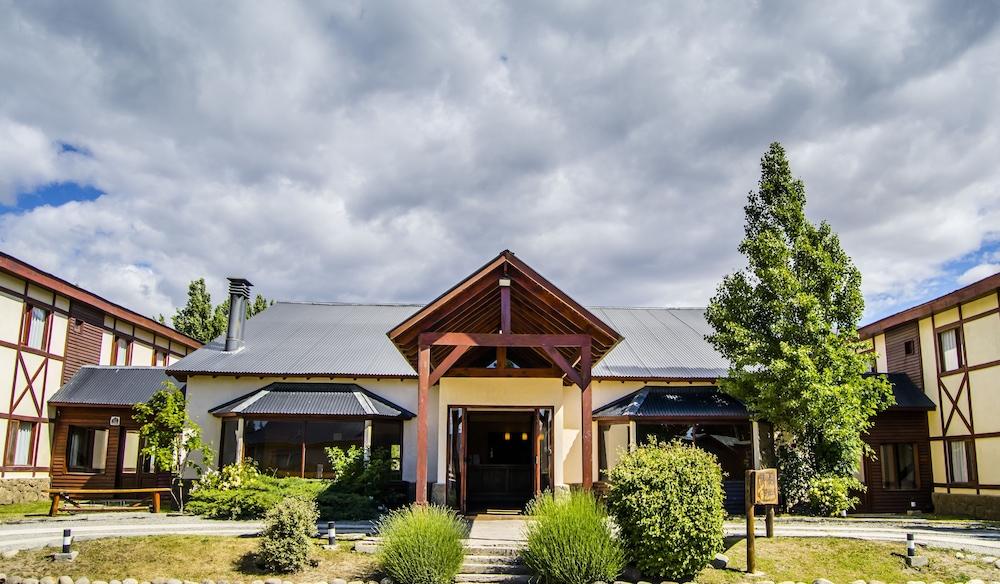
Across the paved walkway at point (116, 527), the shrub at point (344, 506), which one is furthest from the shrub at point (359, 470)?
the paved walkway at point (116, 527)

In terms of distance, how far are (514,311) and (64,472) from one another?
15157 millimetres

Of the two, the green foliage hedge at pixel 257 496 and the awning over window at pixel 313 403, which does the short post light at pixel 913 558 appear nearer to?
the green foliage hedge at pixel 257 496

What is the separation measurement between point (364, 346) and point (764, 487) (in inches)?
538

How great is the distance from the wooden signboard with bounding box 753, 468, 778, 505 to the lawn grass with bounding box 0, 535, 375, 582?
5846 mm

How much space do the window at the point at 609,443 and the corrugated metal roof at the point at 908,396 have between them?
7.18 meters

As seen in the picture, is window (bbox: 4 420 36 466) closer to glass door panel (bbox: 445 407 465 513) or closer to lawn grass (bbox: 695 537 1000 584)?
glass door panel (bbox: 445 407 465 513)

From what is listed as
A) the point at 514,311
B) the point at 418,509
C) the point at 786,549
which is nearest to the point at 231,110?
the point at 514,311

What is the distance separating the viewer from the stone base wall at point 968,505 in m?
17.8

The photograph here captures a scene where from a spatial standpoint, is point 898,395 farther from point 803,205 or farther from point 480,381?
point 480,381

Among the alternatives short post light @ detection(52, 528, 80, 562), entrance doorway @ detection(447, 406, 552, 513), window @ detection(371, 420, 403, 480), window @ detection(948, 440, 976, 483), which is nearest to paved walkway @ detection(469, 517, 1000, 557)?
entrance doorway @ detection(447, 406, 552, 513)

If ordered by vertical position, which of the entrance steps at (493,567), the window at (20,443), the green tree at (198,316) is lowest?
the entrance steps at (493,567)

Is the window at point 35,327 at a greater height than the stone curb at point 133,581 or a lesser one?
greater

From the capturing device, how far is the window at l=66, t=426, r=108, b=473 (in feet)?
72.5

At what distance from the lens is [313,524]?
11375 millimetres
